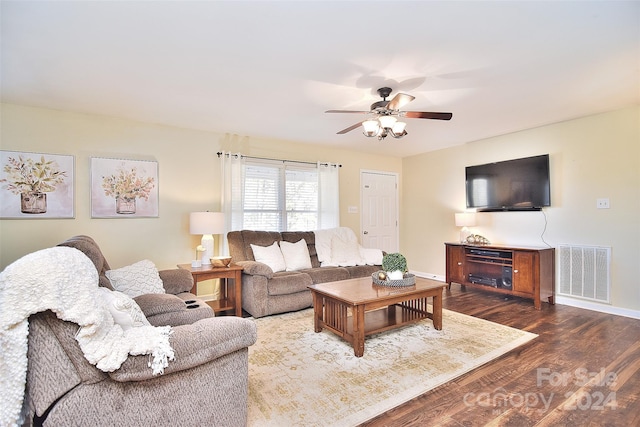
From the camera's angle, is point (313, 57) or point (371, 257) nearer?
point (313, 57)

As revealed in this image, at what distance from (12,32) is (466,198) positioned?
545 cm

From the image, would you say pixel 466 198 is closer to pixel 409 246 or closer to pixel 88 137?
pixel 409 246

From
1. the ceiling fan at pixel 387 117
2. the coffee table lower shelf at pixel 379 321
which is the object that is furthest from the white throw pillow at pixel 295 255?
the ceiling fan at pixel 387 117

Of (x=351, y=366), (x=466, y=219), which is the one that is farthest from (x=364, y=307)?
(x=466, y=219)

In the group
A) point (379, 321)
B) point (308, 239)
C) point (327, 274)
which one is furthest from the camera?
point (308, 239)

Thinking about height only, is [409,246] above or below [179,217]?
below

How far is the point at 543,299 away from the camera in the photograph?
12.9ft

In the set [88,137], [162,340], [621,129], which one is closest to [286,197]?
[88,137]

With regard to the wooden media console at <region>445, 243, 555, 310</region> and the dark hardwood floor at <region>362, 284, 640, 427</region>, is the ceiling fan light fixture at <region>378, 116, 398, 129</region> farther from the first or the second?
the wooden media console at <region>445, 243, 555, 310</region>

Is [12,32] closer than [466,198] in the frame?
Yes

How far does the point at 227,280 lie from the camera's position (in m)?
3.88

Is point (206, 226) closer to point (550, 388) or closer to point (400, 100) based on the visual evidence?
point (400, 100)

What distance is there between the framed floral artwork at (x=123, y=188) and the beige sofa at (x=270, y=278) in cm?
111

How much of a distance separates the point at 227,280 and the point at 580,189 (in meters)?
4.55
